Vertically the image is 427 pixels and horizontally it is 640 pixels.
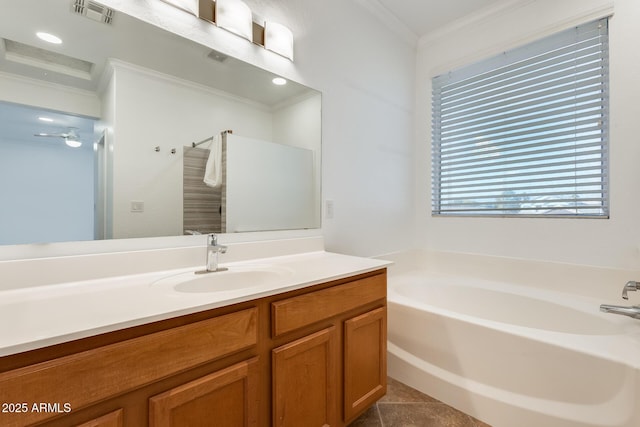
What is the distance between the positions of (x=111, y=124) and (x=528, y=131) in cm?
261

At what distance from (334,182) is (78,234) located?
4.48ft

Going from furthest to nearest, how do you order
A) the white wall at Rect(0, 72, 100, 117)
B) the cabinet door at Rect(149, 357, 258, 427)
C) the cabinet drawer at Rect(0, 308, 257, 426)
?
the white wall at Rect(0, 72, 100, 117), the cabinet door at Rect(149, 357, 258, 427), the cabinet drawer at Rect(0, 308, 257, 426)

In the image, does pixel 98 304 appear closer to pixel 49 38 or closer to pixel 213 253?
pixel 213 253

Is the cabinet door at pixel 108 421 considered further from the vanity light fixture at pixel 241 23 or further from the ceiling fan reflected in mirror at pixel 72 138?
the vanity light fixture at pixel 241 23

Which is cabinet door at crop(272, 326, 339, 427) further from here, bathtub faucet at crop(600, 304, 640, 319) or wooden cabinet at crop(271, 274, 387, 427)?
bathtub faucet at crop(600, 304, 640, 319)

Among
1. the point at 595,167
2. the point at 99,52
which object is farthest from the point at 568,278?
the point at 99,52

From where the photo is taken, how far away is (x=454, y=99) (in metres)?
2.52

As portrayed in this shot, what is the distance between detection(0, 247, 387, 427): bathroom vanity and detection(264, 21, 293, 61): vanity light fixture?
1.25 m

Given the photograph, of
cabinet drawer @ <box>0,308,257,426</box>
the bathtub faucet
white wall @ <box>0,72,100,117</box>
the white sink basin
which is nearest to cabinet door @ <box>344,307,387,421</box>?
the white sink basin

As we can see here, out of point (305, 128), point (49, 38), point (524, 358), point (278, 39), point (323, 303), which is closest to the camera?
point (49, 38)

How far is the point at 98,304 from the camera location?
2.58 feet

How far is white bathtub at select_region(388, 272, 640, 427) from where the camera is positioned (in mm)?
1168

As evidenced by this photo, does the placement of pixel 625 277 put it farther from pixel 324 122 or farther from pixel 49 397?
pixel 49 397

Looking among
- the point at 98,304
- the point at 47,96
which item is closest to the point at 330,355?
the point at 98,304
